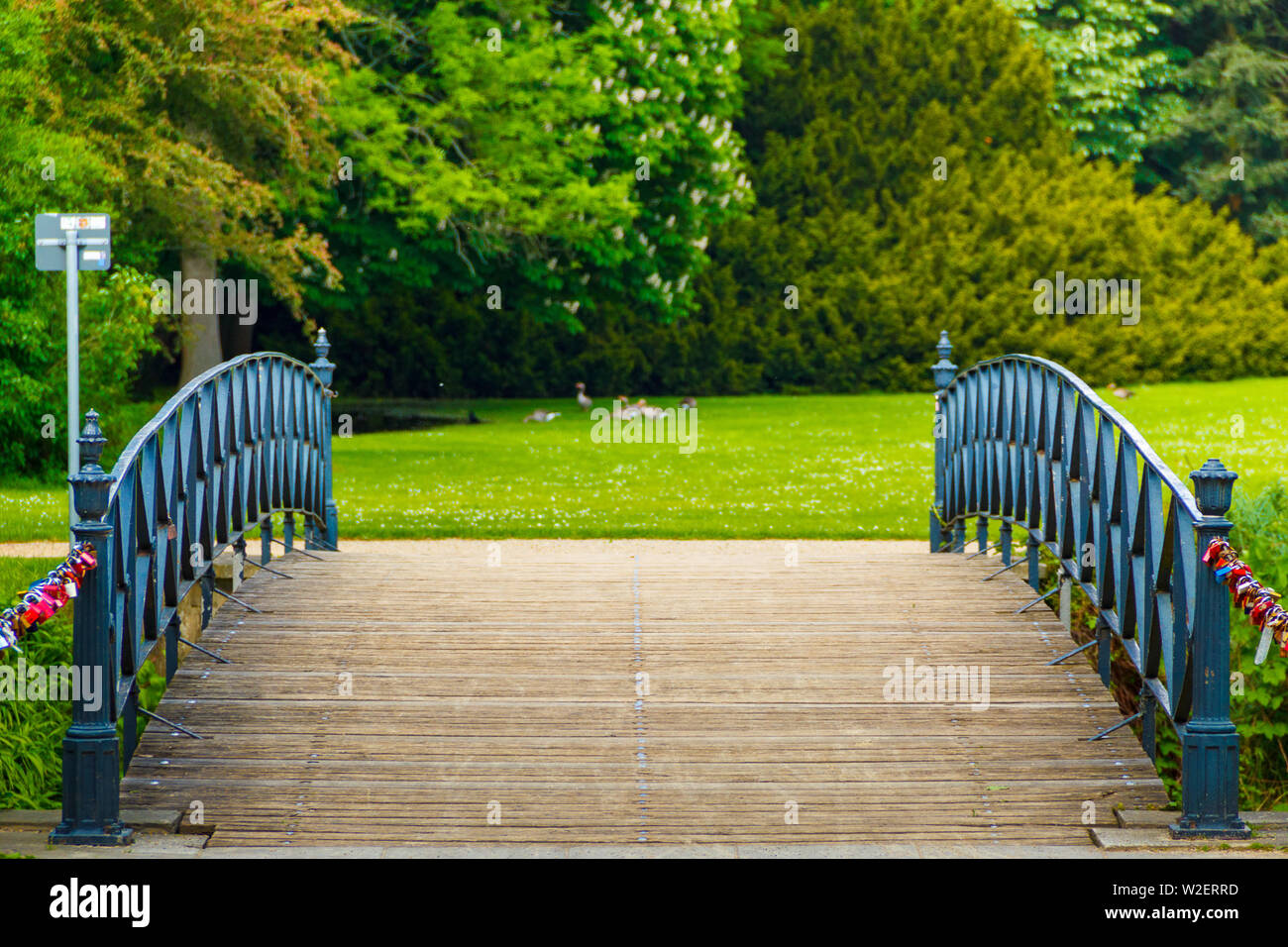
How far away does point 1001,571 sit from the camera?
10414 mm

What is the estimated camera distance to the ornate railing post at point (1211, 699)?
22.4 ft

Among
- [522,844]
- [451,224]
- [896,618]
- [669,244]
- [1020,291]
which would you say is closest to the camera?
[522,844]

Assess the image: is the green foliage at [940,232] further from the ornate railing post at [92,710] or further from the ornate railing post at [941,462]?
the ornate railing post at [92,710]

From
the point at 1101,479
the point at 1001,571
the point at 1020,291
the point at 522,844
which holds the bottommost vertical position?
the point at 522,844

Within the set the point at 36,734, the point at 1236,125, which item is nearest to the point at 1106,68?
the point at 1236,125

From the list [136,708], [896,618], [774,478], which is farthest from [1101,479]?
[774,478]

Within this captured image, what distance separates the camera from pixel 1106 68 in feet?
148

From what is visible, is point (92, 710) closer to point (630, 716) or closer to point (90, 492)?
point (90, 492)

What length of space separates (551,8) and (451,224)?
5.54 metres

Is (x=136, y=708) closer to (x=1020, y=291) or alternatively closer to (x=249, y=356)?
(x=249, y=356)

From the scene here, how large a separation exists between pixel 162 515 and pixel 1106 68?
136 ft

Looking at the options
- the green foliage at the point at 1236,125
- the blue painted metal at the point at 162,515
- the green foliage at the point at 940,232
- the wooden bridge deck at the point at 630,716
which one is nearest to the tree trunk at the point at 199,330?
the green foliage at the point at 940,232

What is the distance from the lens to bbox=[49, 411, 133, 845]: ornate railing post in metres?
6.76

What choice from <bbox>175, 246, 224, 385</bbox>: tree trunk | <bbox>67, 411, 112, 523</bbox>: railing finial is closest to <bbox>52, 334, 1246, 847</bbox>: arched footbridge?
<bbox>67, 411, 112, 523</bbox>: railing finial
